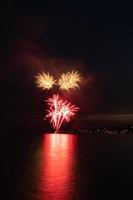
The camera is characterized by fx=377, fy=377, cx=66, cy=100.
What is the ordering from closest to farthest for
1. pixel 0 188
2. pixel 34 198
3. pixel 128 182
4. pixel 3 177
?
pixel 34 198 < pixel 0 188 < pixel 128 182 < pixel 3 177

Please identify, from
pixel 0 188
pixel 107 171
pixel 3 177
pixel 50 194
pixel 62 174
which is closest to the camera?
pixel 50 194

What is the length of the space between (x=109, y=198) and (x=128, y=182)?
13593 mm

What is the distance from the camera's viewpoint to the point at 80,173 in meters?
72.7

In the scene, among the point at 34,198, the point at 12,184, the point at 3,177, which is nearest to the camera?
the point at 34,198

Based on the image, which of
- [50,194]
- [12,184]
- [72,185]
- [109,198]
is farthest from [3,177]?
[109,198]

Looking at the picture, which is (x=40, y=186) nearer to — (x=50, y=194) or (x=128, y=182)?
(x=50, y=194)

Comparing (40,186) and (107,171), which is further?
(107,171)

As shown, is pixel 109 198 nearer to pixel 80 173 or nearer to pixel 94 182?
pixel 94 182

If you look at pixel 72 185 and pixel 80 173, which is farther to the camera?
pixel 80 173

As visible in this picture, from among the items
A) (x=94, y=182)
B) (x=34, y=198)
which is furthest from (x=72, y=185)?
(x=34, y=198)

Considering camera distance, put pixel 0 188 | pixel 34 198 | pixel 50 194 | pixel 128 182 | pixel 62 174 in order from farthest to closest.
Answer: pixel 62 174, pixel 128 182, pixel 0 188, pixel 50 194, pixel 34 198

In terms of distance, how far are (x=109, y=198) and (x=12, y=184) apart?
16058 millimetres

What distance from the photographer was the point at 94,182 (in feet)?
198

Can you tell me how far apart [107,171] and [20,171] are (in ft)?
56.9
